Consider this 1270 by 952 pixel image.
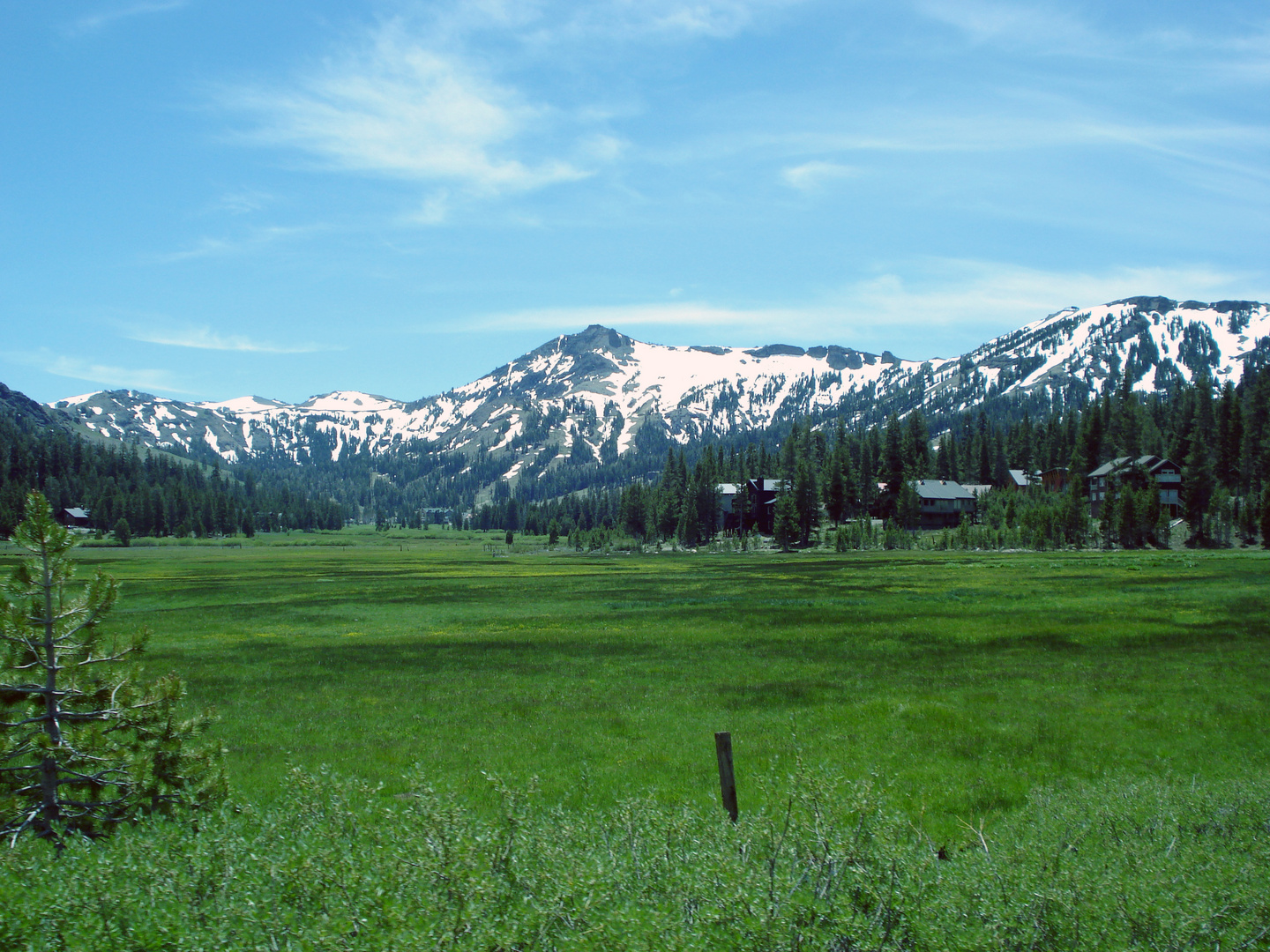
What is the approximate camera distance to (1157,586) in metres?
53.0

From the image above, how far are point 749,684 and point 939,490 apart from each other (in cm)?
13061

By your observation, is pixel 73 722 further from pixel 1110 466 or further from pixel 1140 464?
pixel 1110 466

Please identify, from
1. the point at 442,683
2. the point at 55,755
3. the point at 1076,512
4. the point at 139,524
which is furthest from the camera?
the point at 139,524

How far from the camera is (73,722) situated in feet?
38.6

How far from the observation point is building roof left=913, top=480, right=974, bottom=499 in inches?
5661

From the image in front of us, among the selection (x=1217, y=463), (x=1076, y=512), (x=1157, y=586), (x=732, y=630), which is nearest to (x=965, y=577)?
(x=1157, y=586)

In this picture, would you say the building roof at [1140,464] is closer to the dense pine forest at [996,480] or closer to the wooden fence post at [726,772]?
the dense pine forest at [996,480]

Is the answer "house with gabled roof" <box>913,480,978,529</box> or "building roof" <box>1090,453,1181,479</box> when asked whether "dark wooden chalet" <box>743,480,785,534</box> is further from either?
"building roof" <box>1090,453,1181,479</box>

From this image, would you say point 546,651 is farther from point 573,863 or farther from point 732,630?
point 573,863

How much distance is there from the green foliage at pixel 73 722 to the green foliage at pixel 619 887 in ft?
4.96

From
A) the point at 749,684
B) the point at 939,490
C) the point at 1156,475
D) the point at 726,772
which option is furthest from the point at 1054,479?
the point at 726,772

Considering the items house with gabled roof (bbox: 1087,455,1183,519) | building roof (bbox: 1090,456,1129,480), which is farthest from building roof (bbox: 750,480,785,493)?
building roof (bbox: 1090,456,1129,480)

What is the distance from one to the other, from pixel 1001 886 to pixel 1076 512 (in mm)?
121793

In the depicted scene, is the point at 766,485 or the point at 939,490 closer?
the point at 939,490
